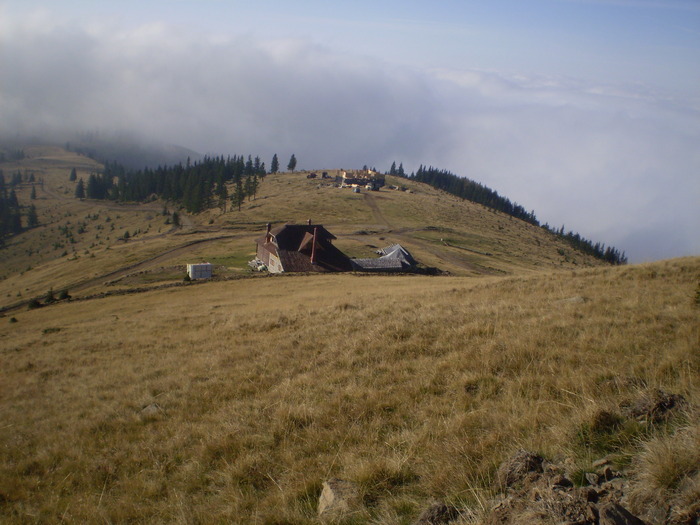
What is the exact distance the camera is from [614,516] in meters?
2.71

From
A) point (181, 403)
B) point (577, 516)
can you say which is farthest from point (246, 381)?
point (577, 516)

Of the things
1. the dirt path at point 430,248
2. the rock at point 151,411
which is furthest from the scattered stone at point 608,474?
the dirt path at point 430,248

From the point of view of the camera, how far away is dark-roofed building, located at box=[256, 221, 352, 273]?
2143 inches

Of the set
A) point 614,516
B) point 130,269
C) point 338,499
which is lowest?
point 130,269

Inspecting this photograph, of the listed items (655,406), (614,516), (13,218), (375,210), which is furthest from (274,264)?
(13,218)

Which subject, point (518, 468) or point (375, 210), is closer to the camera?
point (518, 468)

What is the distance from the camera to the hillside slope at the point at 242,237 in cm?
6200

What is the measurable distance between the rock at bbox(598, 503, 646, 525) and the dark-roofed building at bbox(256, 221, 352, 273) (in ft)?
168

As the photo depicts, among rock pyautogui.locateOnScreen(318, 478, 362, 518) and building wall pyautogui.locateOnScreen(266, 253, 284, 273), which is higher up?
rock pyautogui.locateOnScreen(318, 478, 362, 518)

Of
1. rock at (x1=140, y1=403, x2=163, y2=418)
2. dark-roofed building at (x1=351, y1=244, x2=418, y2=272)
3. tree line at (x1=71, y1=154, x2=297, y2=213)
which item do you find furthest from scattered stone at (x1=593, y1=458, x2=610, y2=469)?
tree line at (x1=71, y1=154, x2=297, y2=213)

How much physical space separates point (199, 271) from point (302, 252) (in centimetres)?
1456

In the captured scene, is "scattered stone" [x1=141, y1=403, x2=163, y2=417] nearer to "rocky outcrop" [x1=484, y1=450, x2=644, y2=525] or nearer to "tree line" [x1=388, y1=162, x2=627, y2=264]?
"rocky outcrop" [x1=484, y1=450, x2=644, y2=525]

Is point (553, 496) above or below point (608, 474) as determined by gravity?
above

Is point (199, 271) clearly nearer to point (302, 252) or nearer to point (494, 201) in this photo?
point (302, 252)
